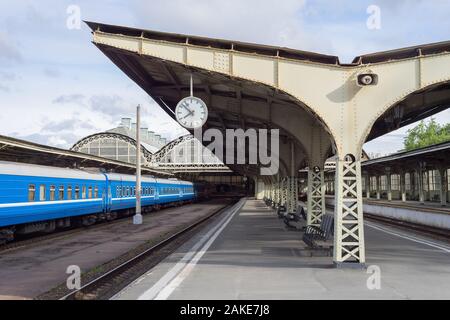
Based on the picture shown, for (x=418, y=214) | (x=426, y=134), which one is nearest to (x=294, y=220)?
(x=418, y=214)

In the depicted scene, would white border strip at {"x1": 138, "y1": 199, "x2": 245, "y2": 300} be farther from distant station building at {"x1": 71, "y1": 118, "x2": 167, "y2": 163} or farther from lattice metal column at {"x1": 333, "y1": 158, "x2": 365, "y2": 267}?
distant station building at {"x1": 71, "y1": 118, "x2": 167, "y2": 163}

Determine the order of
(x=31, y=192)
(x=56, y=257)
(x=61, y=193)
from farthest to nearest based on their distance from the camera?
(x=61, y=193) → (x=31, y=192) → (x=56, y=257)

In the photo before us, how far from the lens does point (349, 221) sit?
1111 centimetres

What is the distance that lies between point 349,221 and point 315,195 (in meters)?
7.30

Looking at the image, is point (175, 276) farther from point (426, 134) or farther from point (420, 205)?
point (426, 134)

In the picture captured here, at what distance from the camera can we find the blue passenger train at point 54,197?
16.5 meters

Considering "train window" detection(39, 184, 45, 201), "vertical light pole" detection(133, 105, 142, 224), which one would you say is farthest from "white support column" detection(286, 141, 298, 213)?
"train window" detection(39, 184, 45, 201)

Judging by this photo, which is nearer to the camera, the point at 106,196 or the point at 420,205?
the point at 106,196

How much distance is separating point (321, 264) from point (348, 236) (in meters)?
0.85

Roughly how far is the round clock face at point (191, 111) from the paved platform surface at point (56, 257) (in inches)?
163

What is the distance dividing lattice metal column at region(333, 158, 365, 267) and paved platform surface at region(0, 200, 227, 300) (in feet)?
18.7

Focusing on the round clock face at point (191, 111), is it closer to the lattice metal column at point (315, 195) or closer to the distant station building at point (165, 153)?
the lattice metal column at point (315, 195)

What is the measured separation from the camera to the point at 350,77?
11.1 m
